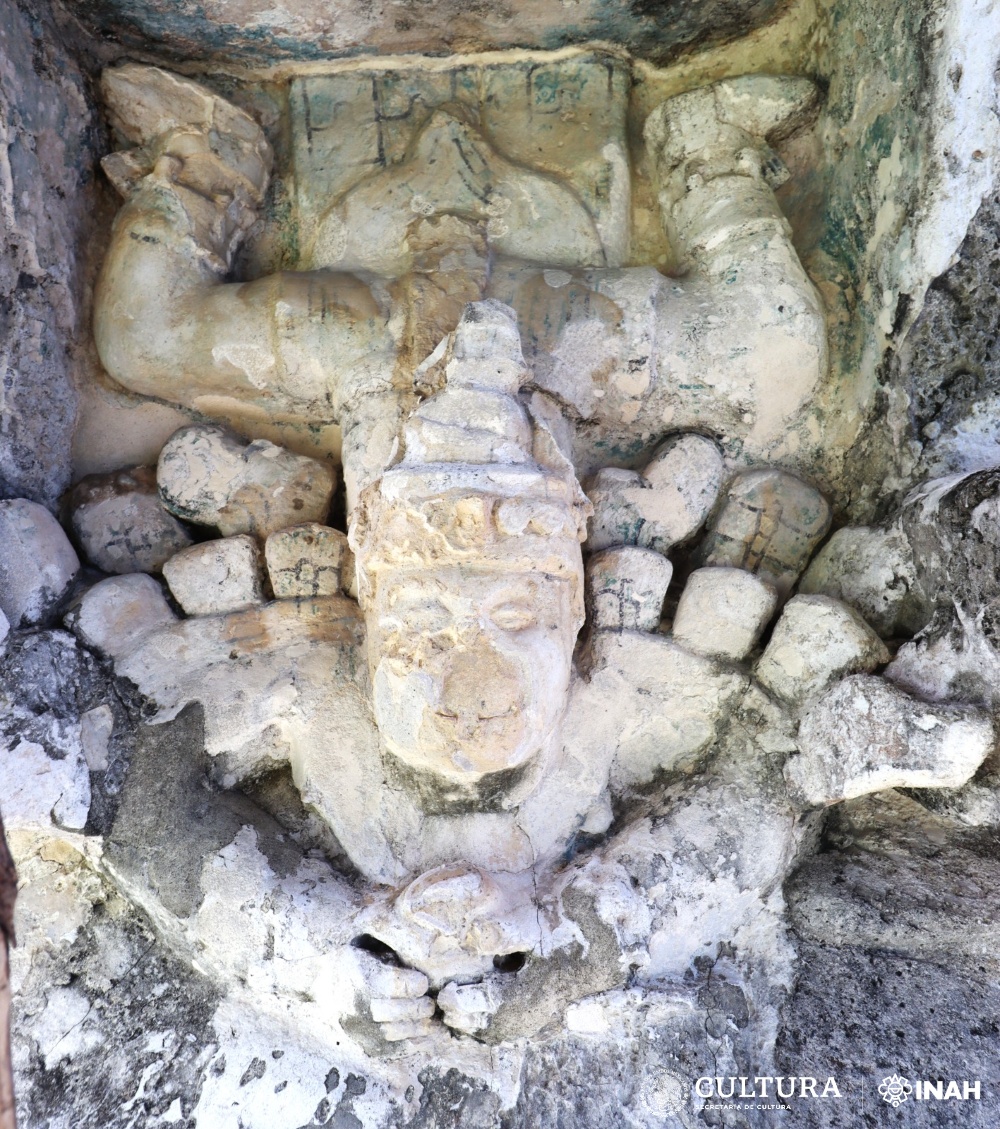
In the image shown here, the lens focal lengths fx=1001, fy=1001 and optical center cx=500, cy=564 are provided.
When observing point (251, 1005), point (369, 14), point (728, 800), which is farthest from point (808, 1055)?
point (369, 14)

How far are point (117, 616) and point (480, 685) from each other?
2.84 feet

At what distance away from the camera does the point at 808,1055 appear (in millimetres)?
1897

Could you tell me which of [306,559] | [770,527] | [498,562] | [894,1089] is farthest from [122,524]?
[894,1089]

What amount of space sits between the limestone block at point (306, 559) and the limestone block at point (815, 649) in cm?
96

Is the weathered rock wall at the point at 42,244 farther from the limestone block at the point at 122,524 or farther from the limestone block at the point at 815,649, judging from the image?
the limestone block at the point at 815,649

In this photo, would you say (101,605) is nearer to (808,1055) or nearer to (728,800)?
(728,800)

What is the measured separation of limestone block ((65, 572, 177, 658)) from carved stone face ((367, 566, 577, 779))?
0.61m

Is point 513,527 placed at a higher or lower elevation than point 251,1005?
higher

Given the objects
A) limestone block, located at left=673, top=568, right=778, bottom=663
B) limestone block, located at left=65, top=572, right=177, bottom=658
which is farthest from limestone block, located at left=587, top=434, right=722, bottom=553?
limestone block, located at left=65, top=572, right=177, bottom=658

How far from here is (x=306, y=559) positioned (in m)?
2.25

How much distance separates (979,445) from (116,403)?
6.35 ft

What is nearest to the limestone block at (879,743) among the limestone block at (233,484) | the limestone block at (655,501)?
the limestone block at (655,501)

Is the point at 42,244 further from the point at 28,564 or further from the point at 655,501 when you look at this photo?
the point at 655,501

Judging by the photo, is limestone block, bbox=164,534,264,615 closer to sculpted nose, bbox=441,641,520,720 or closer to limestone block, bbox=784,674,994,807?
sculpted nose, bbox=441,641,520,720
